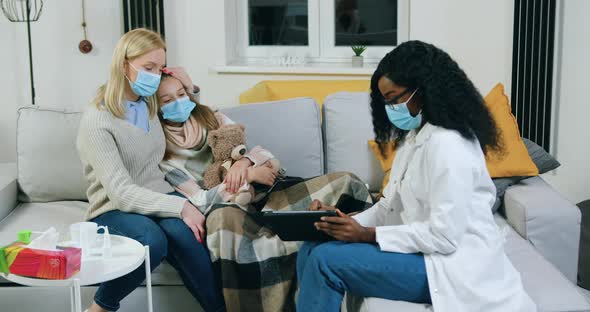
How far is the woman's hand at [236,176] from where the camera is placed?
2672mm

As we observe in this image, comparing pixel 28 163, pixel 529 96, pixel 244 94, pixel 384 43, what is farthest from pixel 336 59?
pixel 28 163

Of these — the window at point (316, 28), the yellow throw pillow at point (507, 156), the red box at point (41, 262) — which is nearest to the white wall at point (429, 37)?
the window at point (316, 28)

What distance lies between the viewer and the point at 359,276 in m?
1.98

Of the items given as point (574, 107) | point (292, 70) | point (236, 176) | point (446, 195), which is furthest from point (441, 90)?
point (574, 107)

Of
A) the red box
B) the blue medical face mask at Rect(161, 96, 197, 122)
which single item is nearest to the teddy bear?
the blue medical face mask at Rect(161, 96, 197, 122)

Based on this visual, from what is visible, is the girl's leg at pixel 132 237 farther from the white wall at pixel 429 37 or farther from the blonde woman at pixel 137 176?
the white wall at pixel 429 37

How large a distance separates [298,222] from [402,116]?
15.1 inches

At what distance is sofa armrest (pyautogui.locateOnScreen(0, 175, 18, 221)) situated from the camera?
291cm

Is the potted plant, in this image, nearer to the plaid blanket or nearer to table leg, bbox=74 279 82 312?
the plaid blanket

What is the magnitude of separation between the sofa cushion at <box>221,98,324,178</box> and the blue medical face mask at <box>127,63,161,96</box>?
0.44 metres

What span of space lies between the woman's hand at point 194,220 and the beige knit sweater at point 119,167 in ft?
0.06

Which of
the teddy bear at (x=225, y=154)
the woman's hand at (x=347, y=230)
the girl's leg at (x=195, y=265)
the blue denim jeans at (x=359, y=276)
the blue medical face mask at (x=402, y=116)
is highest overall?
the blue medical face mask at (x=402, y=116)

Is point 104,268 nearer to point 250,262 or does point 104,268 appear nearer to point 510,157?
point 250,262

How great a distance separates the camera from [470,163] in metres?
1.92
